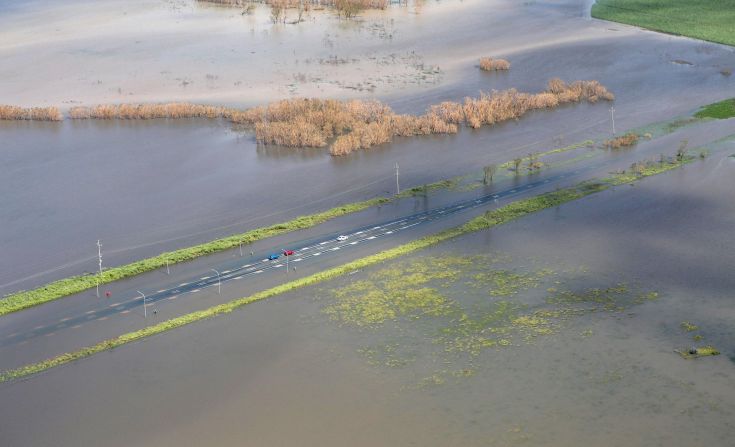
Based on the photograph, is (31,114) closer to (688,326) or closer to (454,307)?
(454,307)

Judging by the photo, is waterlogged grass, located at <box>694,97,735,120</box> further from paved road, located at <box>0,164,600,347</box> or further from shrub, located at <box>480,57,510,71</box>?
paved road, located at <box>0,164,600,347</box>

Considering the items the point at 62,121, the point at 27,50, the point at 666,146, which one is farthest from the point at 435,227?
the point at 27,50

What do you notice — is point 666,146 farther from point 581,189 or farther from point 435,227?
point 435,227

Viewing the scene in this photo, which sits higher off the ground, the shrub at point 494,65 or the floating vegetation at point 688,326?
the shrub at point 494,65

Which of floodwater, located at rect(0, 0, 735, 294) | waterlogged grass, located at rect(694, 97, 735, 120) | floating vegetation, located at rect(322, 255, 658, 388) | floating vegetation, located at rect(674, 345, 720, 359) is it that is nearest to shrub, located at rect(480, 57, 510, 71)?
floodwater, located at rect(0, 0, 735, 294)

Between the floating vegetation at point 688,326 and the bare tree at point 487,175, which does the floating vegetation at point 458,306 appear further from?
the bare tree at point 487,175

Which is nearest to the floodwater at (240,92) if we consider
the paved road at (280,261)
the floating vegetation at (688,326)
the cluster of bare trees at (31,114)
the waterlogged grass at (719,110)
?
Result: the cluster of bare trees at (31,114)
